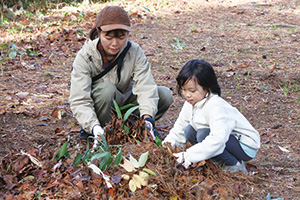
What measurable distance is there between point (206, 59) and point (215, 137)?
3177 millimetres

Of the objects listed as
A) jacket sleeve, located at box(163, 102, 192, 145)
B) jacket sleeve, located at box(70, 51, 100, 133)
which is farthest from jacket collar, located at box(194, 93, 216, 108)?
jacket sleeve, located at box(70, 51, 100, 133)

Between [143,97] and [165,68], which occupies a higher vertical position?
[143,97]

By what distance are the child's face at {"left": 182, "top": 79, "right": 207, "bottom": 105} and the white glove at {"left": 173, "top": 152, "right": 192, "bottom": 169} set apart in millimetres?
375

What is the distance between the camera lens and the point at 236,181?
238 centimetres

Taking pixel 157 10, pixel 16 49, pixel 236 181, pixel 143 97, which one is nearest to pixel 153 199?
pixel 236 181

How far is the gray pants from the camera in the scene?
3.05m

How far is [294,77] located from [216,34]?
6.94 feet

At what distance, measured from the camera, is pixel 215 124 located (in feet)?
7.56

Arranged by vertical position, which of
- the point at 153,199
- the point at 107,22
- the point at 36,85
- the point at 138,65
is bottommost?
the point at 36,85

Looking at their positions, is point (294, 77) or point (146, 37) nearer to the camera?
point (294, 77)

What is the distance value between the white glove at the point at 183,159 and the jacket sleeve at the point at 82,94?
82 cm

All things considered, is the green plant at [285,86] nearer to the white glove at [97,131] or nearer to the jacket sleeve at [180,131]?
the jacket sleeve at [180,131]

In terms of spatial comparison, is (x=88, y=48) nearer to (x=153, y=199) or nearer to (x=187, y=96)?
(x=187, y=96)

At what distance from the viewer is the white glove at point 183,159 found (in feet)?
7.59
